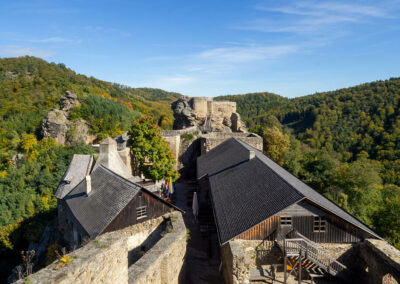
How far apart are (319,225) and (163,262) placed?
658 centimetres

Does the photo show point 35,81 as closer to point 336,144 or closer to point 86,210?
point 86,210

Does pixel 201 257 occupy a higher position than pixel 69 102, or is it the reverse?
pixel 69 102

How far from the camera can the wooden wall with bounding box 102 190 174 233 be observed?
1170 centimetres

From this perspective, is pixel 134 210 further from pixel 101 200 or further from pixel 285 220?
pixel 285 220

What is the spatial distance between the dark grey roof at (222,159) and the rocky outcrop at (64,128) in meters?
27.7

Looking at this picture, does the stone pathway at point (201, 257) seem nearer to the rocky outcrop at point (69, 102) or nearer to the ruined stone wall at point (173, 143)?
the ruined stone wall at point (173, 143)

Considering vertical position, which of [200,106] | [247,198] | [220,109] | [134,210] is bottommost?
[134,210]

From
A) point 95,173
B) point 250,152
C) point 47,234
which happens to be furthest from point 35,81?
point 250,152

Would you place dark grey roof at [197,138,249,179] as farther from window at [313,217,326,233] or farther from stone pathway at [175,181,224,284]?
window at [313,217,326,233]

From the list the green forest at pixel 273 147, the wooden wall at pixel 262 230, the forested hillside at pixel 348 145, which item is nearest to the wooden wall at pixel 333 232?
the wooden wall at pixel 262 230

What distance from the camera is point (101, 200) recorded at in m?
12.8

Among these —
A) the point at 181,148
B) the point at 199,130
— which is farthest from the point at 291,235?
the point at 199,130

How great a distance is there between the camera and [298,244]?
966 centimetres

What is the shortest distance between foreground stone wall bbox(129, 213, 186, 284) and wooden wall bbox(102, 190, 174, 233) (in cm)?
215
